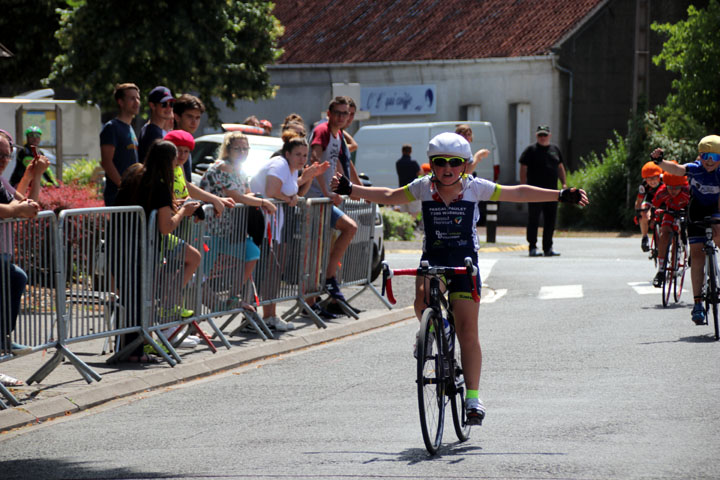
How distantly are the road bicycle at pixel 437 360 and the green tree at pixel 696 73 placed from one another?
27.7 metres

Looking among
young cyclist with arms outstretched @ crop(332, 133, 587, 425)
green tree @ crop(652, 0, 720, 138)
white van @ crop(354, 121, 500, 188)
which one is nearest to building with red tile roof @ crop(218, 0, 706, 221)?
white van @ crop(354, 121, 500, 188)

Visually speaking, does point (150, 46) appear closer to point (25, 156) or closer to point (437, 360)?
point (25, 156)

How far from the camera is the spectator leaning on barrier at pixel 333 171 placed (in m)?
13.0

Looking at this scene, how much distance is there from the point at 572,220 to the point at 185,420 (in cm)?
2740

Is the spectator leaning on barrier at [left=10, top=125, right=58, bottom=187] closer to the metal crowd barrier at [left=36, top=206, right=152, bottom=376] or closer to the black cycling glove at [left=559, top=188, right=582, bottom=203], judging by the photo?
the metal crowd barrier at [left=36, top=206, right=152, bottom=376]

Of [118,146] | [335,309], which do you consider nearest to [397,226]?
[335,309]

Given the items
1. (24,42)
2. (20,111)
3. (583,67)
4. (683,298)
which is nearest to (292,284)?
(683,298)

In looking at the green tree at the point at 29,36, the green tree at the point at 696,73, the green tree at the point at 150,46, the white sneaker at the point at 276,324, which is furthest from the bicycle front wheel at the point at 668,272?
the green tree at the point at 29,36

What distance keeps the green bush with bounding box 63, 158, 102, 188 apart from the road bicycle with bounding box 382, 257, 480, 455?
16071 mm

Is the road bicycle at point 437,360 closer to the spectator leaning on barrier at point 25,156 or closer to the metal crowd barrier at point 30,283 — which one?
the metal crowd barrier at point 30,283

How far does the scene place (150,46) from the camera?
3192 centimetres

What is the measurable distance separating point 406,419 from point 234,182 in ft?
13.9

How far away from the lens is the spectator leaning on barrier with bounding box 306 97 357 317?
13.0m

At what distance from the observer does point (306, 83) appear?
47094 millimetres
